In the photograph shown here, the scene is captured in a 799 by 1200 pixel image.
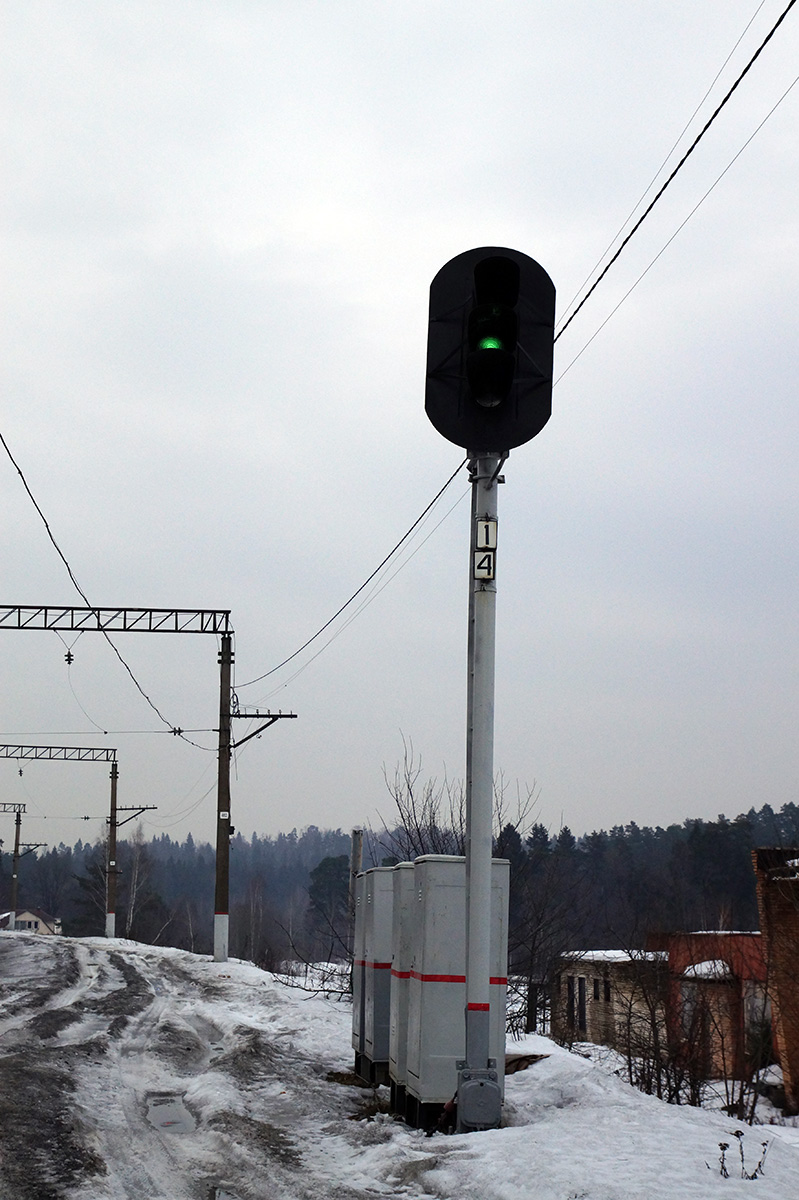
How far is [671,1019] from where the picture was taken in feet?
50.4

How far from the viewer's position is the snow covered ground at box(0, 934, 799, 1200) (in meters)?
6.73

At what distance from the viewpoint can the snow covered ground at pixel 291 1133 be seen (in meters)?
6.73

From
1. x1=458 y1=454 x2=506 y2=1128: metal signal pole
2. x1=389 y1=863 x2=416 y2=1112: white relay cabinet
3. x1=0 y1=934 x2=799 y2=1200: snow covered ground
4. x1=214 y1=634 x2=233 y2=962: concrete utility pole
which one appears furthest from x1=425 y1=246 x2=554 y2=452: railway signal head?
x1=214 y1=634 x2=233 y2=962: concrete utility pole

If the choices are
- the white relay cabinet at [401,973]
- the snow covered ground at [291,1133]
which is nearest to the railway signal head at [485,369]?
the white relay cabinet at [401,973]

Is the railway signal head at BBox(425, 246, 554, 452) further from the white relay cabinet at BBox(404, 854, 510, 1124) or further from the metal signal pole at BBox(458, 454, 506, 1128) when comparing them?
the white relay cabinet at BBox(404, 854, 510, 1124)

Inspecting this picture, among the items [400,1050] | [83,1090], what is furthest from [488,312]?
[83,1090]

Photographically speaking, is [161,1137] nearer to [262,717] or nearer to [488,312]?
[488,312]

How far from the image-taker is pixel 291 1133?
908 centimetres

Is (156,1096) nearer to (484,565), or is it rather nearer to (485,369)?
(484,565)

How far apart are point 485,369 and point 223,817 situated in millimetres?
24010

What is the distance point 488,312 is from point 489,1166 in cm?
557

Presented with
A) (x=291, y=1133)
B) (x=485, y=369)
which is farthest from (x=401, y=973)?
(x=485, y=369)

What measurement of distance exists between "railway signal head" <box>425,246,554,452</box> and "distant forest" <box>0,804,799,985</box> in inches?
479

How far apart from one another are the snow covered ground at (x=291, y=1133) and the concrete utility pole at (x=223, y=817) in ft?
43.6
